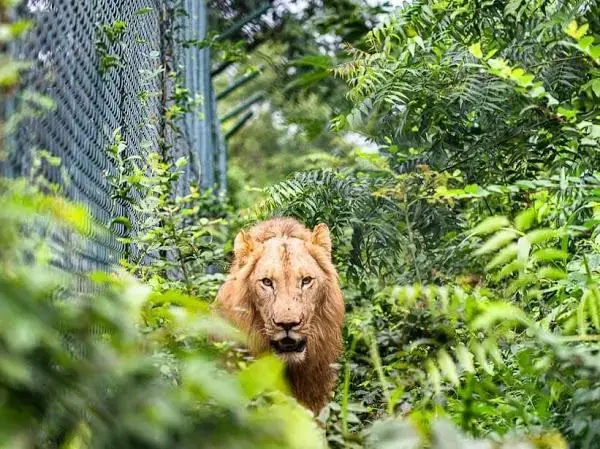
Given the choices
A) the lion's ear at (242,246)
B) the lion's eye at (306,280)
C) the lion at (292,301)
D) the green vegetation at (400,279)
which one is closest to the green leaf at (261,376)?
the green vegetation at (400,279)

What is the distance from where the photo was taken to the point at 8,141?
254 centimetres

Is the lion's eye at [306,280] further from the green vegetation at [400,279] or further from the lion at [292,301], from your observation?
the green vegetation at [400,279]

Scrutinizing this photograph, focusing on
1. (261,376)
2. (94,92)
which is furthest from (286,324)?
(261,376)

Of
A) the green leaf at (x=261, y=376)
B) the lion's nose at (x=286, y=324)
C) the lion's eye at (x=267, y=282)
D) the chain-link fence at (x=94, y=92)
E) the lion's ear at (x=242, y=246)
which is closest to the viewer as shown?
the green leaf at (x=261, y=376)

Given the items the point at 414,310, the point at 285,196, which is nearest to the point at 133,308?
the point at 414,310

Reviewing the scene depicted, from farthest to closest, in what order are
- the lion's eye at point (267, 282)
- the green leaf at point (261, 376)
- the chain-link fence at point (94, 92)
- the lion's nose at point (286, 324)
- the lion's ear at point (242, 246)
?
the lion's ear at point (242, 246) → the lion's eye at point (267, 282) → the lion's nose at point (286, 324) → the chain-link fence at point (94, 92) → the green leaf at point (261, 376)

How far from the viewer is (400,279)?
19.8 feet

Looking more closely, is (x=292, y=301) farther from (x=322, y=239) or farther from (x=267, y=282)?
(x=322, y=239)

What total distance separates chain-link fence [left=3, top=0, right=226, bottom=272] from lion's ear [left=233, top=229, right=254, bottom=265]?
643mm

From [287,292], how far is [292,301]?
6cm

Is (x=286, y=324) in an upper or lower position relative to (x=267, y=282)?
lower

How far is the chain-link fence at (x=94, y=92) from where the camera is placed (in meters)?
2.90

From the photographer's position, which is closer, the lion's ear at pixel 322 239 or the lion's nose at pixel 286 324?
the lion's nose at pixel 286 324

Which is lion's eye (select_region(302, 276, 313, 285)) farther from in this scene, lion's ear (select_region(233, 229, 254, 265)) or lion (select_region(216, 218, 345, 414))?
lion's ear (select_region(233, 229, 254, 265))
